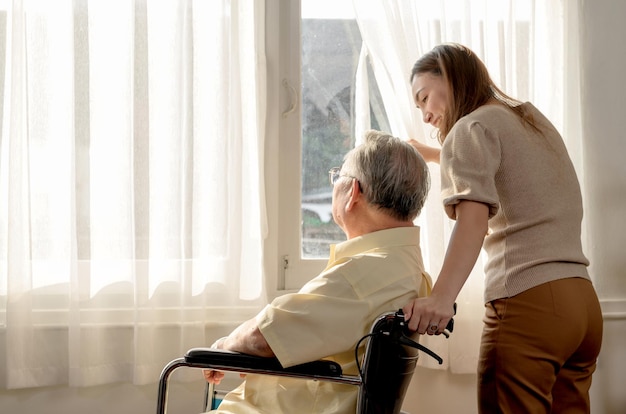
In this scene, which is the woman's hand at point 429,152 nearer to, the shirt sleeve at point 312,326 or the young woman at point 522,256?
the young woman at point 522,256

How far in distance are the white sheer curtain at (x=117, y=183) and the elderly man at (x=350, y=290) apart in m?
0.74

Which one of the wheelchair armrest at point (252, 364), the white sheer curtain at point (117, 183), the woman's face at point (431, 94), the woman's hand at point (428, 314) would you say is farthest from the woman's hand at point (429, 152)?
the wheelchair armrest at point (252, 364)

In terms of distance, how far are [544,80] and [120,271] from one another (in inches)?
62.9

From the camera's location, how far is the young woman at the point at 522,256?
1768 mm

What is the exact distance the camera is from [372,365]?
158cm

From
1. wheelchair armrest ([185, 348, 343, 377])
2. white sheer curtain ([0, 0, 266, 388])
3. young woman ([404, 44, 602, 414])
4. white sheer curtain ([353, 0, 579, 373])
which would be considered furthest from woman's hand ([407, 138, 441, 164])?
wheelchair armrest ([185, 348, 343, 377])

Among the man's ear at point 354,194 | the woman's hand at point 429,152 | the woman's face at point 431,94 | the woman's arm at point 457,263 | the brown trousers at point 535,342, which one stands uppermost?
the woman's face at point 431,94

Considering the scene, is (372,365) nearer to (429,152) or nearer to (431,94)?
(431,94)

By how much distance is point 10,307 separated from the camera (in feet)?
8.07

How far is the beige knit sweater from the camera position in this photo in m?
1.80

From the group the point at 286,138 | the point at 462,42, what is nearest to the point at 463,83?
the point at 462,42

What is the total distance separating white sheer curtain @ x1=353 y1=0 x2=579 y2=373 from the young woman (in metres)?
0.67

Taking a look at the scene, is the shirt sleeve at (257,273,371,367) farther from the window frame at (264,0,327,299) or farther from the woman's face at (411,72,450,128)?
the window frame at (264,0,327,299)

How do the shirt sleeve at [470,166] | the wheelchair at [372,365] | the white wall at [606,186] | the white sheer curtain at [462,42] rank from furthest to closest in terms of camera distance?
the white wall at [606,186] → the white sheer curtain at [462,42] → the shirt sleeve at [470,166] → the wheelchair at [372,365]
